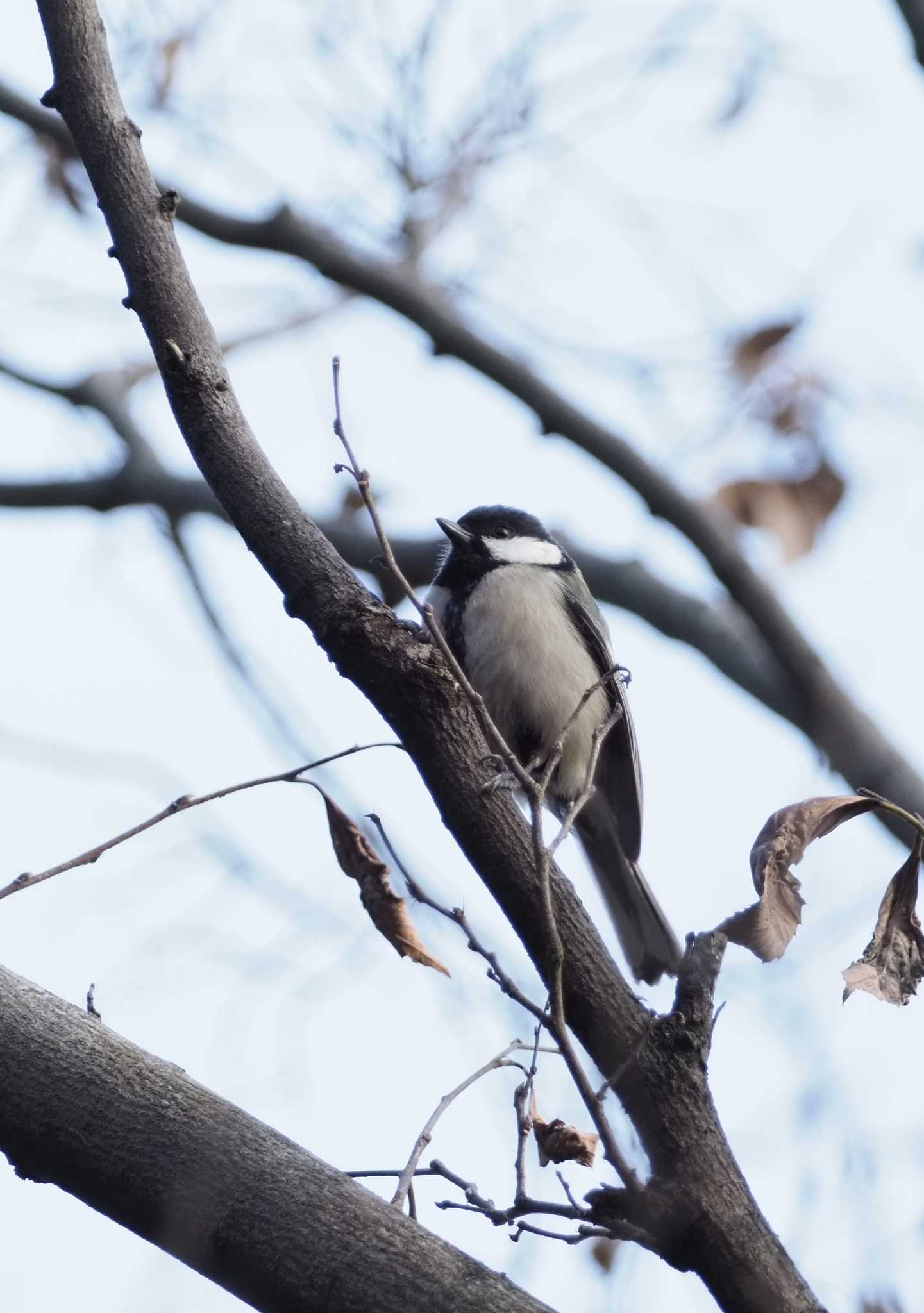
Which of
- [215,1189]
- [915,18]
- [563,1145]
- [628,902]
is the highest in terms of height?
[915,18]

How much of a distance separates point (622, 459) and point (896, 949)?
10.1ft

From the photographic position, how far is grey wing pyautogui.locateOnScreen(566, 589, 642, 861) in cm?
512

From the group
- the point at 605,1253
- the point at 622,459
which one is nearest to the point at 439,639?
the point at 605,1253

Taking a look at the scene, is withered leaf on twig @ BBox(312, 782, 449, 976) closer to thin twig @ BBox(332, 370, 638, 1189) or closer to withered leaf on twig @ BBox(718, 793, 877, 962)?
thin twig @ BBox(332, 370, 638, 1189)

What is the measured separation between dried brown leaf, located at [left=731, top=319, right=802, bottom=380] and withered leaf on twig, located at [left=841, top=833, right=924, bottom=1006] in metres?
3.64

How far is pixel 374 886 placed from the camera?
109 inches

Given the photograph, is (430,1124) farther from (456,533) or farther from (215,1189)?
(456,533)

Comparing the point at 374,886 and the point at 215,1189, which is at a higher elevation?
the point at 374,886

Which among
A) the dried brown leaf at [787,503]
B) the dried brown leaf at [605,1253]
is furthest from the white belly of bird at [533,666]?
the dried brown leaf at [605,1253]

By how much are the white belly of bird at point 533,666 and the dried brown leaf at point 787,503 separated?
76cm

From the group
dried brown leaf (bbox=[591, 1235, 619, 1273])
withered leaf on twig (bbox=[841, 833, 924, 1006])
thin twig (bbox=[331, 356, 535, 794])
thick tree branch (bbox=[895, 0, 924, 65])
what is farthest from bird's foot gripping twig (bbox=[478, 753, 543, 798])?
thick tree branch (bbox=[895, 0, 924, 65])

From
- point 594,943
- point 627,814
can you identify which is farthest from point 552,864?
point 627,814

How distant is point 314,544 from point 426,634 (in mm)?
261

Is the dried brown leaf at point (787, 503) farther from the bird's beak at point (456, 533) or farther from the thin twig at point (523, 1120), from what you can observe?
the thin twig at point (523, 1120)
